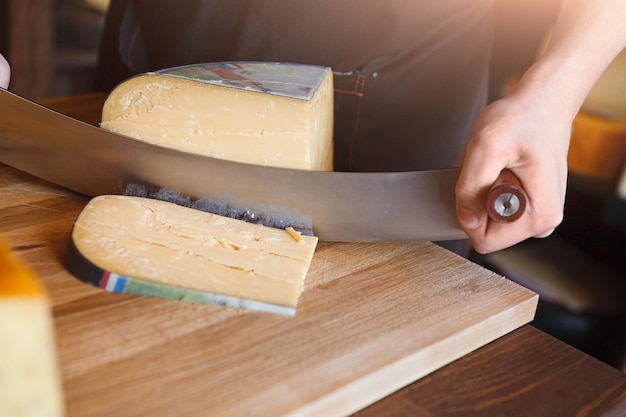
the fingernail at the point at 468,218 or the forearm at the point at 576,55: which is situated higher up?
the forearm at the point at 576,55

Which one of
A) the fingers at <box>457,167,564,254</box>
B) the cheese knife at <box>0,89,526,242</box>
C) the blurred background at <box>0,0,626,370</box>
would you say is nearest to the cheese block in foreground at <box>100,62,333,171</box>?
the cheese knife at <box>0,89,526,242</box>

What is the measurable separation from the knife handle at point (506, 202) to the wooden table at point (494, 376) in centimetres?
19

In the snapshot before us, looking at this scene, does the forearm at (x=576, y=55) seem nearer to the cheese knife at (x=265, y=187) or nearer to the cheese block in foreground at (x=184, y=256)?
the cheese knife at (x=265, y=187)

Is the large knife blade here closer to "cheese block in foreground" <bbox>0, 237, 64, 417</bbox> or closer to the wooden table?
the wooden table

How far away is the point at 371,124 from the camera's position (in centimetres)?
149

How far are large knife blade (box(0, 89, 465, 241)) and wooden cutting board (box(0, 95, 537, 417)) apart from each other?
5cm

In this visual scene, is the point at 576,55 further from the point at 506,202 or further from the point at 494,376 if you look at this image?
the point at 494,376

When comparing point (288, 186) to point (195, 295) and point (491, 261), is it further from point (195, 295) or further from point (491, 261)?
point (491, 261)

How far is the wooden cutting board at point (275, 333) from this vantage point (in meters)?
0.76

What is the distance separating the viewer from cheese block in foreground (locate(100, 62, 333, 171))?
112cm

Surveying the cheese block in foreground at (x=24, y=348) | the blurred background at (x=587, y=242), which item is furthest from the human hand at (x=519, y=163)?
the blurred background at (x=587, y=242)

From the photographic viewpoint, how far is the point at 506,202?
958 millimetres

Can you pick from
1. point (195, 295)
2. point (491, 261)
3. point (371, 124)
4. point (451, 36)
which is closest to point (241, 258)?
point (195, 295)

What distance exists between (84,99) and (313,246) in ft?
2.67
